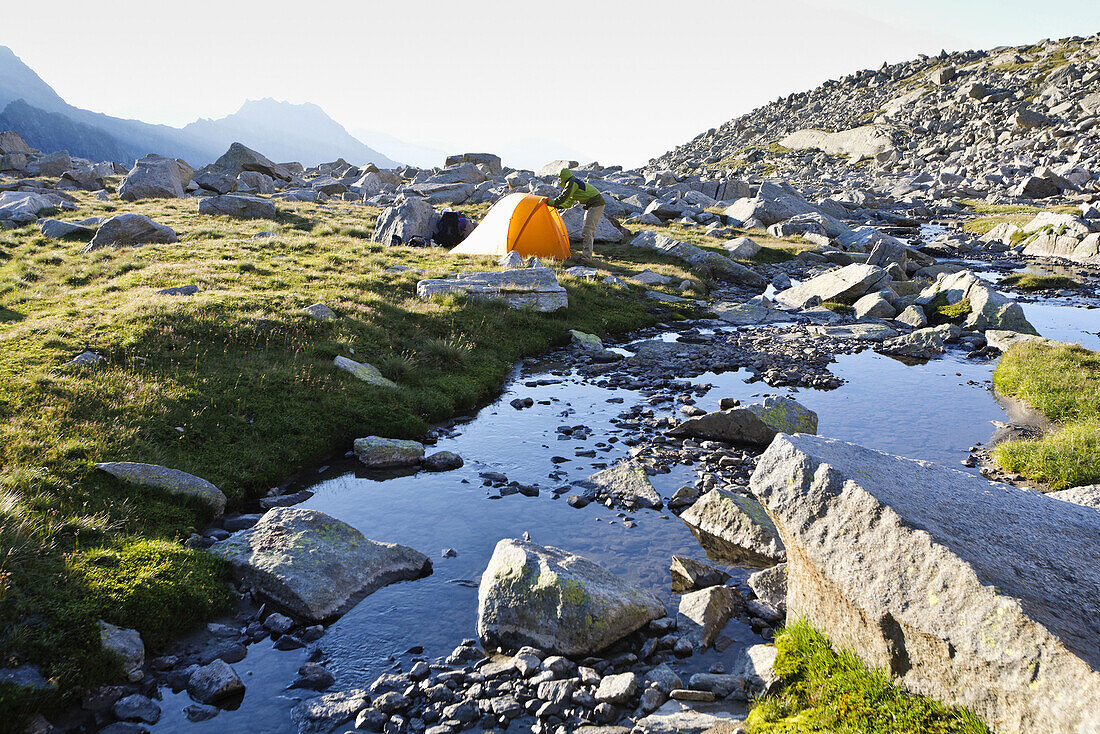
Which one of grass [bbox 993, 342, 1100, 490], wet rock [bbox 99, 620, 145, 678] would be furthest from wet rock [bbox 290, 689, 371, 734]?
grass [bbox 993, 342, 1100, 490]

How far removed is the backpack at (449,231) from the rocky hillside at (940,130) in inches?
2694

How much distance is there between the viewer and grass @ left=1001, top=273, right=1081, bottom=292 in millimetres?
34219

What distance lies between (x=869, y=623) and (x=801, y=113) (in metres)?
183

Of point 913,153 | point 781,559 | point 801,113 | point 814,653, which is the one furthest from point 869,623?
point 801,113

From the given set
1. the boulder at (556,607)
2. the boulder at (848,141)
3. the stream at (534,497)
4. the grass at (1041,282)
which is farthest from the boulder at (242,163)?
the boulder at (848,141)

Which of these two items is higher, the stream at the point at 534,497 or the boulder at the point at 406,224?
the boulder at the point at 406,224

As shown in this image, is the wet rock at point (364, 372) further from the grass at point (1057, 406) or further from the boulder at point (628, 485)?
the grass at point (1057, 406)

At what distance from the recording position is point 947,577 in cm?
564

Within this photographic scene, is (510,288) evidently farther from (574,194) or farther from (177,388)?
(177,388)

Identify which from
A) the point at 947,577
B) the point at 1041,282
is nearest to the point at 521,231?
the point at 1041,282

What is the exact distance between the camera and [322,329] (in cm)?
1880

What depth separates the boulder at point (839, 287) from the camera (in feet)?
98.9

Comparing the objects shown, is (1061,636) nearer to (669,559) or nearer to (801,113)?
(669,559)

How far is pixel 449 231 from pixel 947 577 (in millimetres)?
32640
